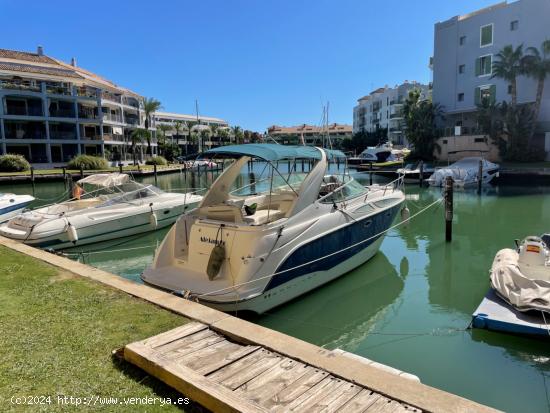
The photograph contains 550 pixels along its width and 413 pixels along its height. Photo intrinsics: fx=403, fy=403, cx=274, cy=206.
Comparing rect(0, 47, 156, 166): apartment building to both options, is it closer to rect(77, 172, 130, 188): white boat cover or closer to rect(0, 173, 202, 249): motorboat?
rect(77, 172, 130, 188): white boat cover

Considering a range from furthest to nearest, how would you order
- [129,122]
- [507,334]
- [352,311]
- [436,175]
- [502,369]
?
1. [129,122]
2. [436,175]
3. [352,311]
4. [507,334]
5. [502,369]

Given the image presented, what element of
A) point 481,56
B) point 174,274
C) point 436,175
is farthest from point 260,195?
point 481,56

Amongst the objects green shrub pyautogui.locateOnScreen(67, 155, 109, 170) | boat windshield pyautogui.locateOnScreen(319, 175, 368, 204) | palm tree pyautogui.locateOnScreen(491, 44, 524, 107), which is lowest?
boat windshield pyautogui.locateOnScreen(319, 175, 368, 204)

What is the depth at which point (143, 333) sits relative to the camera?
4.68 m

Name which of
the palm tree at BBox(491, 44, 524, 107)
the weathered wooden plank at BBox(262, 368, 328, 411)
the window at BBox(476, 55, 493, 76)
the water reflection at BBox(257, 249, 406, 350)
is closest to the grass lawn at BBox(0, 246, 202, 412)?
the weathered wooden plank at BBox(262, 368, 328, 411)

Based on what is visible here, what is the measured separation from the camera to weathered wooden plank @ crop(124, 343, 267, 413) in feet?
10.6

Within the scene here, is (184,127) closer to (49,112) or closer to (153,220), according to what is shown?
(49,112)

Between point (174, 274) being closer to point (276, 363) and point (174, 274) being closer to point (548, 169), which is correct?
point (276, 363)

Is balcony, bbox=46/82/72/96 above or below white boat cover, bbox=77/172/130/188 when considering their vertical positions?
above

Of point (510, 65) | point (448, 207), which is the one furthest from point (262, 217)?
point (510, 65)

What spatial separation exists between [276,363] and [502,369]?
3900 millimetres

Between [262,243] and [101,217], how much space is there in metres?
8.75

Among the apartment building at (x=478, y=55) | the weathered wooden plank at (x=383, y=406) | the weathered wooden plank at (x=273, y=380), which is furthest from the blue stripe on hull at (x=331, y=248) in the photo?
the apartment building at (x=478, y=55)

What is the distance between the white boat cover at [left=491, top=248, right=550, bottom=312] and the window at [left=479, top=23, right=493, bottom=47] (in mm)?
40870
